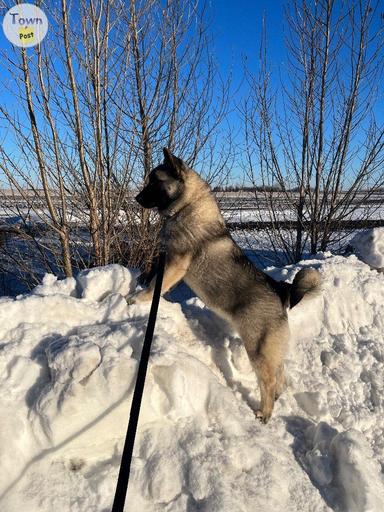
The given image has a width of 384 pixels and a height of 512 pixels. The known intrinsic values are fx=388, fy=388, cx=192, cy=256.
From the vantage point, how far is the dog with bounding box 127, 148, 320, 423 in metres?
3.34

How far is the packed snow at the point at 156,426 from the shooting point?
86.7 inches

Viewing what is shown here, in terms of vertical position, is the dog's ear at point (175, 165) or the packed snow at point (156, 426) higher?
the dog's ear at point (175, 165)

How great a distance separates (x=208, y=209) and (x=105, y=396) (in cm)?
224

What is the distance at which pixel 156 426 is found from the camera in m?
2.54

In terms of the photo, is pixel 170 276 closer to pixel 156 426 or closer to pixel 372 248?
pixel 156 426

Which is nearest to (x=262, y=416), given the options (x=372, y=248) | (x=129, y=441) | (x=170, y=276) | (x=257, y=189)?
(x=170, y=276)

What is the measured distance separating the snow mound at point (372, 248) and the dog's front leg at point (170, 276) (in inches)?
132

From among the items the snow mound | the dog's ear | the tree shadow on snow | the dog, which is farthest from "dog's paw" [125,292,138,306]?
the snow mound

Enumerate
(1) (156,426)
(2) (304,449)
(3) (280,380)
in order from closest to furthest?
(1) (156,426)
(2) (304,449)
(3) (280,380)

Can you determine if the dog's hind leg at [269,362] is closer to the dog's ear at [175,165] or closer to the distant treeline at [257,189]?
→ the dog's ear at [175,165]

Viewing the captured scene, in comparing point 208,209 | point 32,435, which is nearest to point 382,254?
point 208,209

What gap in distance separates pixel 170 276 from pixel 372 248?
142 inches

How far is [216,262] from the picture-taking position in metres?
3.74

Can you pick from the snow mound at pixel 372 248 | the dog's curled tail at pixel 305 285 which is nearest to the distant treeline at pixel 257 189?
the snow mound at pixel 372 248
